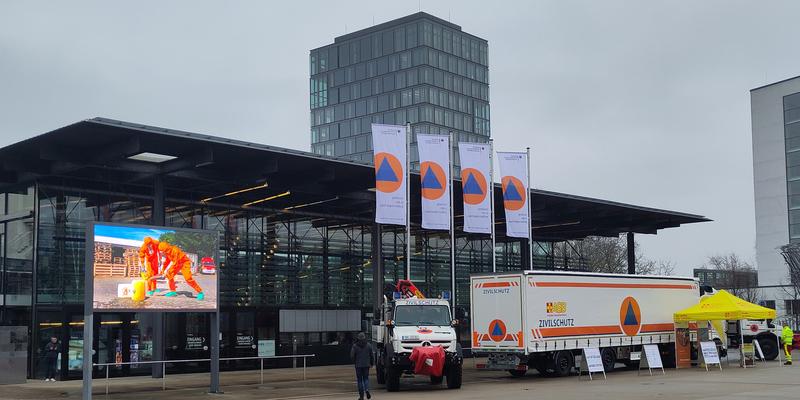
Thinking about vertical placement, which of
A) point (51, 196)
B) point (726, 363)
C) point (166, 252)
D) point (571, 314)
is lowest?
point (726, 363)

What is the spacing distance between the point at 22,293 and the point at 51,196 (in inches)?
130

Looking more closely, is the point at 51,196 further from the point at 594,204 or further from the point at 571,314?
the point at 594,204

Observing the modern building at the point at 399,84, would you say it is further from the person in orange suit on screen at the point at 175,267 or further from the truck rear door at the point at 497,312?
the person in orange suit on screen at the point at 175,267

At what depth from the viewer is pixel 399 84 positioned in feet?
410

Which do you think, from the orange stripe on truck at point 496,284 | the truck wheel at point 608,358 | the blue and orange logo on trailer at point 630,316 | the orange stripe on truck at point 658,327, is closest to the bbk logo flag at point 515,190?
the blue and orange logo on trailer at point 630,316

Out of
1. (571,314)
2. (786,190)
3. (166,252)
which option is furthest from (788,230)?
(166,252)

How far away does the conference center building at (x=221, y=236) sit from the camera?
29.0 meters

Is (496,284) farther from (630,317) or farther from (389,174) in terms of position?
(630,317)

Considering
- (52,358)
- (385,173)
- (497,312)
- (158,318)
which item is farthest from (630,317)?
(52,358)

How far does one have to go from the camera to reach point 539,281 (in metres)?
28.2

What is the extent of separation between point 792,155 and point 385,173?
74030mm

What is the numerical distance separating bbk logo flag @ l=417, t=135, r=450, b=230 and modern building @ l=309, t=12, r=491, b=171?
8440 centimetres

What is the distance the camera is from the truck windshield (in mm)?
25656

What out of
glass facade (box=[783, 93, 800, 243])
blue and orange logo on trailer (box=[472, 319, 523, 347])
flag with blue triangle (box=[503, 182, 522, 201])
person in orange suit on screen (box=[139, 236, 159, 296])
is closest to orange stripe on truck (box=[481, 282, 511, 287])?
blue and orange logo on trailer (box=[472, 319, 523, 347])
